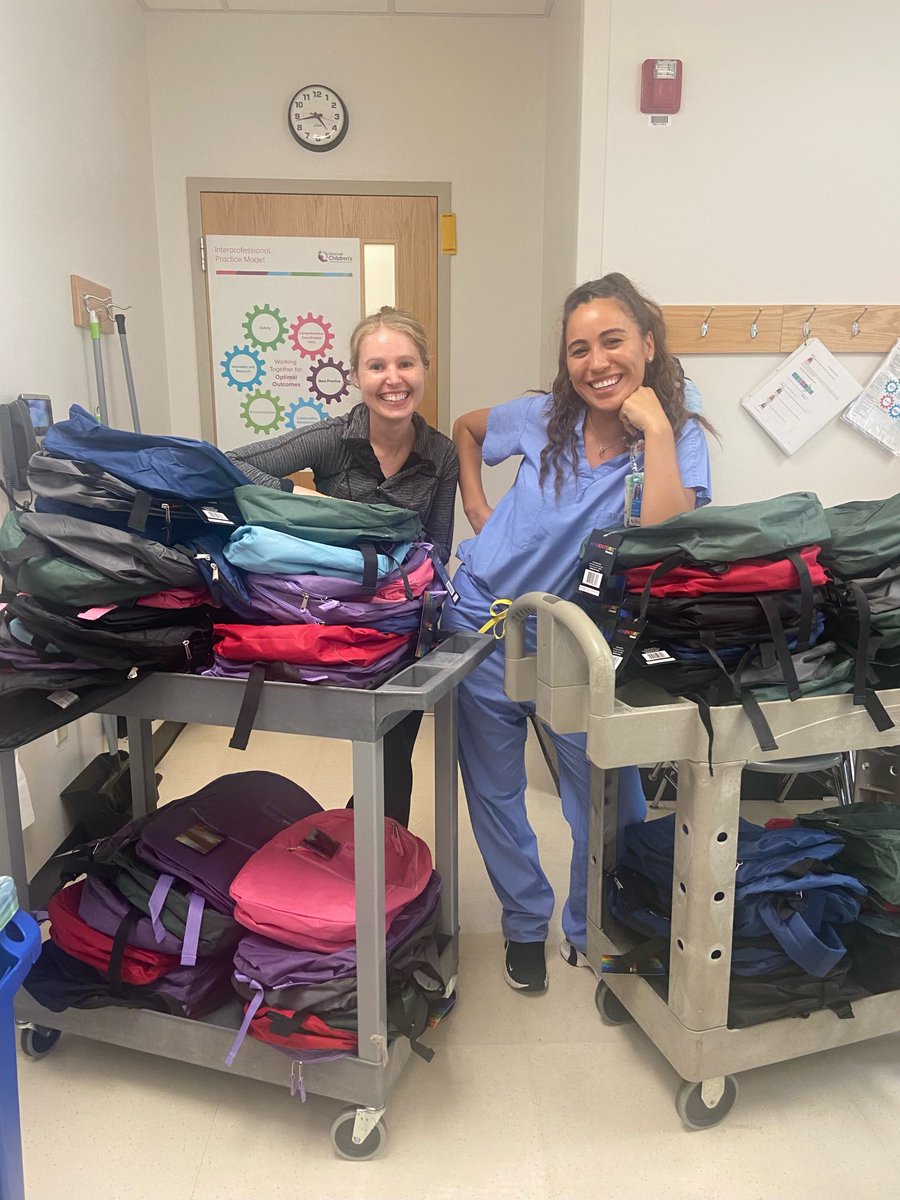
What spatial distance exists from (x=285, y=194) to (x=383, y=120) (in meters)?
0.50

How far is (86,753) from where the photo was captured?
256 cm

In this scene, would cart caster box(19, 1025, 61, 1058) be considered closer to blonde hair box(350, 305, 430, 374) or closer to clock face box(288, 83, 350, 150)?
blonde hair box(350, 305, 430, 374)

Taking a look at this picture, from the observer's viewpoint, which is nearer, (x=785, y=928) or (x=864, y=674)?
(x=864, y=674)

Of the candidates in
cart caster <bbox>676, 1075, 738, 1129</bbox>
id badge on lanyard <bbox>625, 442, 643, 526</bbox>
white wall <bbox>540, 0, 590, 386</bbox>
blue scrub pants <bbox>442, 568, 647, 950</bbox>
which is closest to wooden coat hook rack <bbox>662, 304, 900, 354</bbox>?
white wall <bbox>540, 0, 590, 386</bbox>

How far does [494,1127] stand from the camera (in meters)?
1.44

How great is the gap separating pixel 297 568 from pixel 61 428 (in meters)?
0.44

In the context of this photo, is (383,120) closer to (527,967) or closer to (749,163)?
(749,163)

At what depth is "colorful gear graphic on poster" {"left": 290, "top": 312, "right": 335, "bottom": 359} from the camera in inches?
136

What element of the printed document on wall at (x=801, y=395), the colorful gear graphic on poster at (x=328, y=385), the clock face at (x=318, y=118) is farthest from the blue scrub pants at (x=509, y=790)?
the clock face at (x=318, y=118)

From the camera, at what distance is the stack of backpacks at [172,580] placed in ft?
4.09

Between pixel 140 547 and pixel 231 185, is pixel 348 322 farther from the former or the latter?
pixel 140 547

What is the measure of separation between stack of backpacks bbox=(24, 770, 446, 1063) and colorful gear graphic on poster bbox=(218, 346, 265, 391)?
7.61ft

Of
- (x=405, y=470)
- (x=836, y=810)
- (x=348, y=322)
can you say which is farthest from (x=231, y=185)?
(x=836, y=810)

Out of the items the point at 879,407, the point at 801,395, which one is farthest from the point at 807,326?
the point at 879,407
